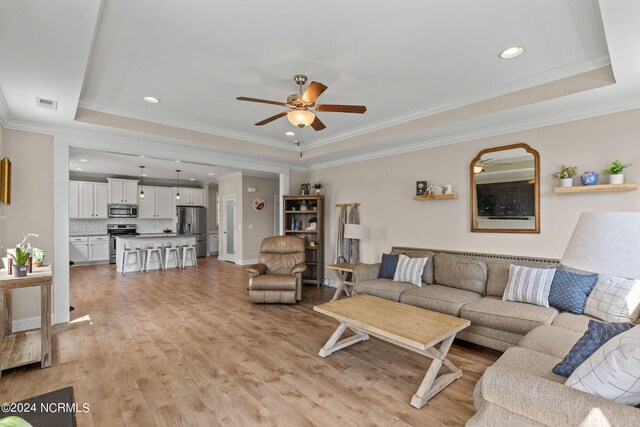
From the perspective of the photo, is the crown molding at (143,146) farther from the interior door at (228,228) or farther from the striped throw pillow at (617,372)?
the striped throw pillow at (617,372)

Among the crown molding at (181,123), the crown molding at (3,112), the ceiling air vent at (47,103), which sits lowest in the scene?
the crown molding at (3,112)

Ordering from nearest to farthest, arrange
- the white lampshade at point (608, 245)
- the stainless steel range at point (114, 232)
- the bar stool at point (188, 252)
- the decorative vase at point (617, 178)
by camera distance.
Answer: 1. the white lampshade at point (608, 245)
2. the decorative vase at point (617, 178)
3. the bar stool at point (188, 252)
4. the stainless steel range at point (114, 232)

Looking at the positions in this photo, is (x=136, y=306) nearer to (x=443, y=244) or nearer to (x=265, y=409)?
(x=265, y=409)

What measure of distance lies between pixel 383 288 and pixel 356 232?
137cm

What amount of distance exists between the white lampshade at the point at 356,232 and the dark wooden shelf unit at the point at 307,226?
1000 millimetres

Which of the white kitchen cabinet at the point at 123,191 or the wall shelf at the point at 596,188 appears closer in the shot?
the wall shelf at the point at 596,188

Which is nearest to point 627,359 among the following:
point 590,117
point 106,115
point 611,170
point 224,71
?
point 611,170

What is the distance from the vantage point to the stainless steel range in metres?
8.82

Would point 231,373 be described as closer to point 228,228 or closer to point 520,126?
point 520,126

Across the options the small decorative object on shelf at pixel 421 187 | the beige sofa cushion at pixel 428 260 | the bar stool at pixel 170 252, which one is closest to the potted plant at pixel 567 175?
the small decorative object on shelf at pixel 421 187

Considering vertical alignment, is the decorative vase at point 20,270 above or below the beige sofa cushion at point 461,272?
above

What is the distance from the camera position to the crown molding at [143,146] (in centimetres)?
378

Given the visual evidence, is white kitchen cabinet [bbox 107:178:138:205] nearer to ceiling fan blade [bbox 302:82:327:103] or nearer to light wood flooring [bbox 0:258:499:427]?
light wood flooring [bbox 0:258:499:427]

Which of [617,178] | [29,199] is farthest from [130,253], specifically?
[617,178]
